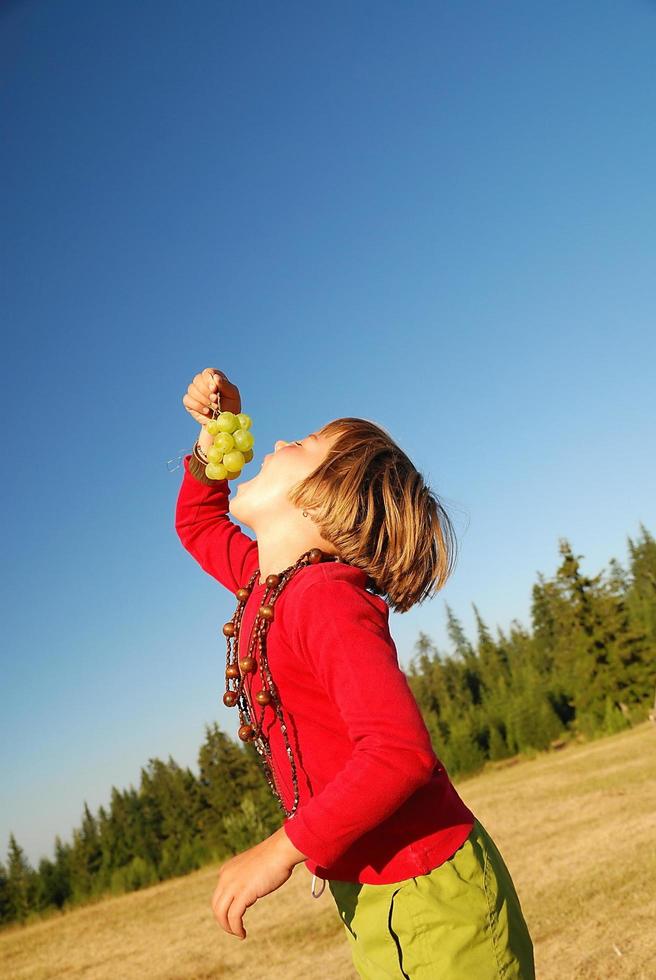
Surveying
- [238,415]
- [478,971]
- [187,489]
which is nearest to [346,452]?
[238,415]

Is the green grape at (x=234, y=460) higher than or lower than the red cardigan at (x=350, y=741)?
higher

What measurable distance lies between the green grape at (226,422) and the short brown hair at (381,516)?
1.34 feet

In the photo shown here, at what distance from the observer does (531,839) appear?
9094mm

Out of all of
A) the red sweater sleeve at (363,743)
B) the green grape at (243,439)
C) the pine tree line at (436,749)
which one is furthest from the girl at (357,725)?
the pine tree line at (436,749)

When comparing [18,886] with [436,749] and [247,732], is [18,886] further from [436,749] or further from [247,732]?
[247,732]

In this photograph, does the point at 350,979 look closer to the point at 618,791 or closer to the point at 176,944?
the point at 176,944

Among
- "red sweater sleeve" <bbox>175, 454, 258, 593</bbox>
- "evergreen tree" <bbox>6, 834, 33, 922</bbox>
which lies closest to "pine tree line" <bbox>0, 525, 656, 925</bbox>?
"evergreen tree" <bbox>6, 834, 33, 922</bbox>

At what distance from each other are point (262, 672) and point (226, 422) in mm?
860

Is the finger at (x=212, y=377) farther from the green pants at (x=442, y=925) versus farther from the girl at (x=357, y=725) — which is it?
the green pants at (x=442, y=925)

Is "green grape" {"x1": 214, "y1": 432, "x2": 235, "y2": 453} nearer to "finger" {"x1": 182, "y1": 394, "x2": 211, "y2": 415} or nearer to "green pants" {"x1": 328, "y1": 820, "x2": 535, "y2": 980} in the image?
"finger" {"x1": 182, "y1": 394, "x2": 211, "y2": 415}

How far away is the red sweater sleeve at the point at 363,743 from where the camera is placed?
1.46 m

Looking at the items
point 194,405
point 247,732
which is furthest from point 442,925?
point 194,405

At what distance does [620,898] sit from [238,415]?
16.2 ft

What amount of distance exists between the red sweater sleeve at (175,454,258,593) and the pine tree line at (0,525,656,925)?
12.0m
